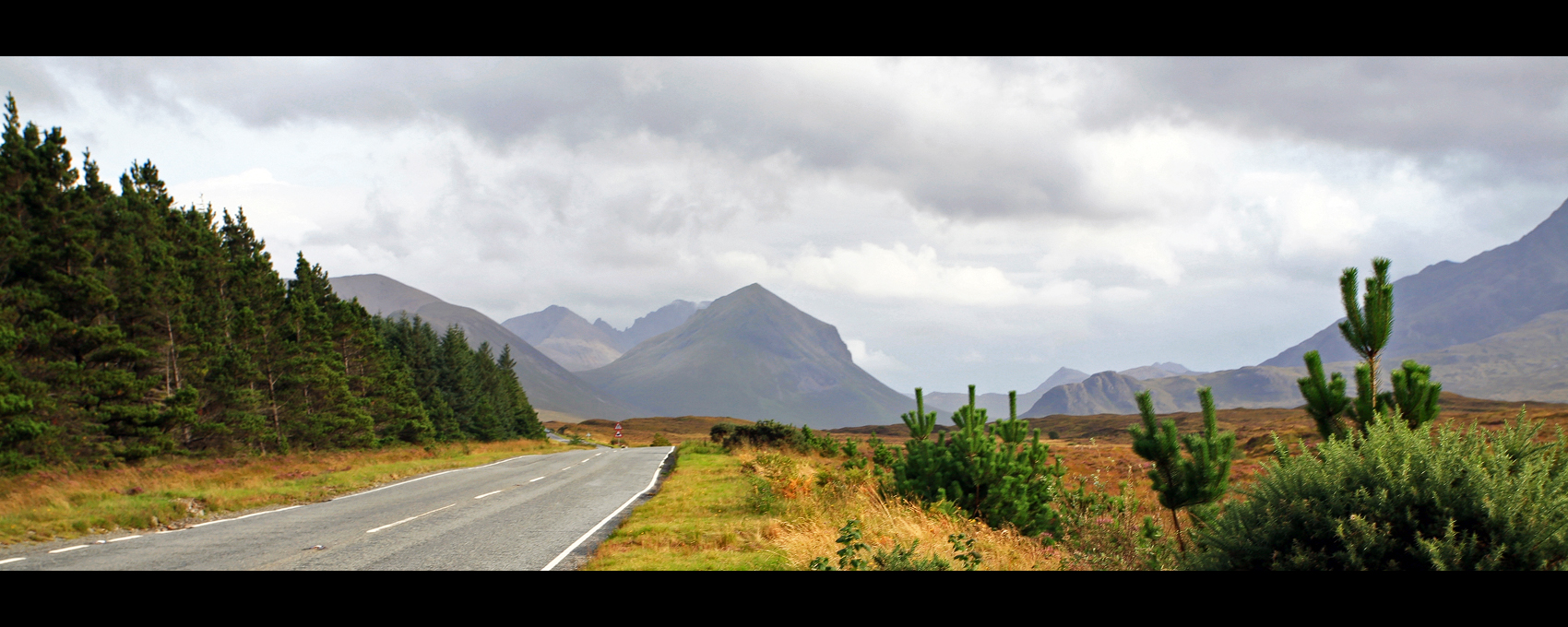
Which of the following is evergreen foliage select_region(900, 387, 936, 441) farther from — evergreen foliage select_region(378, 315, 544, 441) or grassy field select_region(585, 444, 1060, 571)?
evergreen foliage select_region(378, 315, 544, 441)

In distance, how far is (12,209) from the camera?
25.0m

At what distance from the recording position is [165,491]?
18266 mm

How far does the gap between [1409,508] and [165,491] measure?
78.7ft

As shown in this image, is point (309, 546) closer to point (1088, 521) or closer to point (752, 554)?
point (752, 554)

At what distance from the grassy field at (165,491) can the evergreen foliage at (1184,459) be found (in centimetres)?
1657

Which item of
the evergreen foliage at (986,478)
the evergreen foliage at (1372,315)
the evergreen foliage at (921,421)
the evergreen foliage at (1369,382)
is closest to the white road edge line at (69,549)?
the evergreen foliage at (986,478)

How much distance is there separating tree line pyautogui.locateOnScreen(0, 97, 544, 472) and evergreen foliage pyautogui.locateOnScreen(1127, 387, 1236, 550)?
27.9 meters

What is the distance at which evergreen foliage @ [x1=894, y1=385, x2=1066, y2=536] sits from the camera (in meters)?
11.7

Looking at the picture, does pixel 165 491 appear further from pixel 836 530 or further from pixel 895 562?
pixel 895 562

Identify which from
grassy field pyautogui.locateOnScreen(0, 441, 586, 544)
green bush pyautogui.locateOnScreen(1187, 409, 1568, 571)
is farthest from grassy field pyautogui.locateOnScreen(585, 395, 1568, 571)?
grassy field pyautogui.locateOnScreen(0, 441, 586, 544)

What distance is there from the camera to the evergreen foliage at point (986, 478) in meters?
11.7
